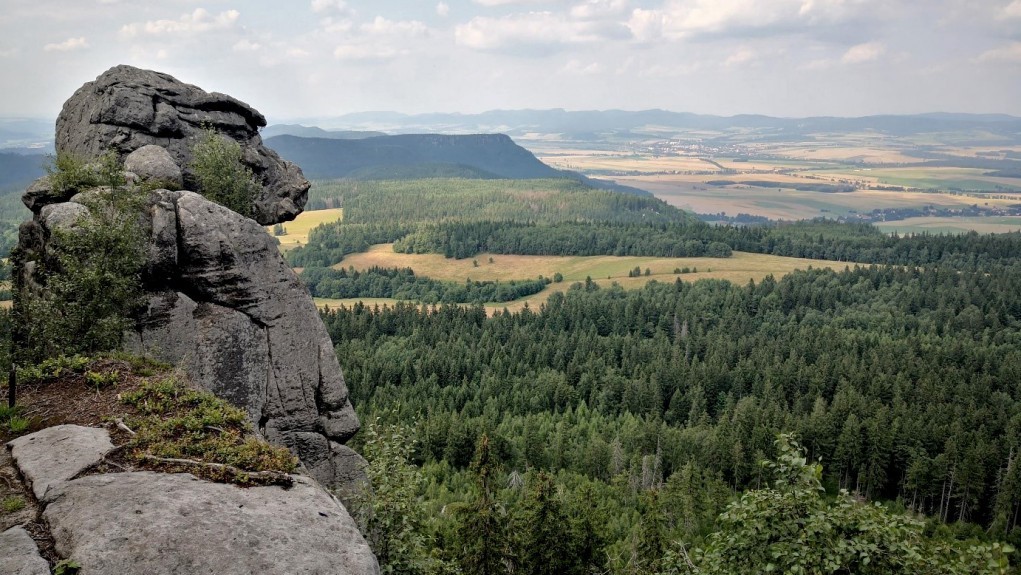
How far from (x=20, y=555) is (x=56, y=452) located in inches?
184

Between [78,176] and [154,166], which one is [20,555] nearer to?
[78,176]

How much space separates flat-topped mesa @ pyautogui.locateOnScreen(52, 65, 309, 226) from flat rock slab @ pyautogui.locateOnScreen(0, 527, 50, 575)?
87.7 ft

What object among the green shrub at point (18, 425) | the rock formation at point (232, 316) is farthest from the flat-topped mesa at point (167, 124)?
the green shrub at point (18, 425)

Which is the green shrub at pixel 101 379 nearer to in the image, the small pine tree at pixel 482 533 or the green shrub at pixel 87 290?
the green shrub at pixel 87 290

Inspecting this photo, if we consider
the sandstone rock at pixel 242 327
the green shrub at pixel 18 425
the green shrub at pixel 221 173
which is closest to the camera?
the green shrub at pixel 18 425

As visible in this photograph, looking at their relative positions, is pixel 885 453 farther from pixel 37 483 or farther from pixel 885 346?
pixel 37 483

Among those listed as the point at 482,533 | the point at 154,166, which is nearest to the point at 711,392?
the point at 482,533

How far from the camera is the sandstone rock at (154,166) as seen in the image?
32812 mm

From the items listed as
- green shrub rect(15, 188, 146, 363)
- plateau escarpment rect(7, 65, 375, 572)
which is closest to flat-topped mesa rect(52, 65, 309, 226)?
plateau escarpment rect(7, 65, 375, 572)

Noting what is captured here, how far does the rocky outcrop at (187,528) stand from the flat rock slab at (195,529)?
0.02 metres

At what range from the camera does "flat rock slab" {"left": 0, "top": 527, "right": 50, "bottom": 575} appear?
12453mm

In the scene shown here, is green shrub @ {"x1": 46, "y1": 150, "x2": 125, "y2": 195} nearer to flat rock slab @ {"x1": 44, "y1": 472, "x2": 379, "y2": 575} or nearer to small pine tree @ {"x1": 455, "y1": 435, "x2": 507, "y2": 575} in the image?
flat rock slab @ {"x1": 44, "y1": 472, "x2": 379, "y2": 575}

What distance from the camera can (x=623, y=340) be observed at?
465 ft

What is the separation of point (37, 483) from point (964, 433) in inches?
4027
